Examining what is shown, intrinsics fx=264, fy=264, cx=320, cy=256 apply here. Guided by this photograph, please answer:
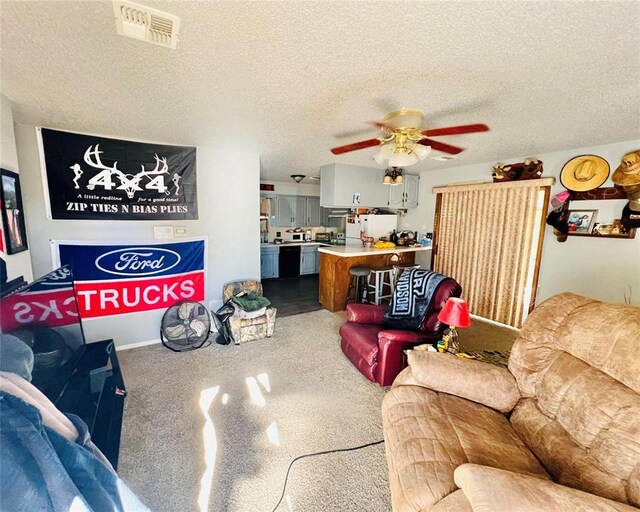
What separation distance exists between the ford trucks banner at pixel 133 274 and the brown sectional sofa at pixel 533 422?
2.72 meters

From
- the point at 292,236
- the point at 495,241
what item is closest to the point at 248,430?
the point at 495,241

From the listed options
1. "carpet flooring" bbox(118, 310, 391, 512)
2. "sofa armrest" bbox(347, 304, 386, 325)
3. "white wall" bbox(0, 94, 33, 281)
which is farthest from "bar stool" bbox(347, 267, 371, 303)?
"white wall" bbox(0, 94, 33, 281)

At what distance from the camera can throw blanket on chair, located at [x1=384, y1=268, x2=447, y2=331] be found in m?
2.39

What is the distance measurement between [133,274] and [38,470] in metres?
2.65

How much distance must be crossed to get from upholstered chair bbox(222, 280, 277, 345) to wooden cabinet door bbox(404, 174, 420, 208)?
3.19 metres

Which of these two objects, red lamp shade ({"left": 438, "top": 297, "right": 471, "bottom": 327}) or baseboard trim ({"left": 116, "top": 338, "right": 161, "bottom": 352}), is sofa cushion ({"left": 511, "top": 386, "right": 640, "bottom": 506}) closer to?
red lamp shade ({"left": 438, "top": 297, "right": 471, "bottom": 327})

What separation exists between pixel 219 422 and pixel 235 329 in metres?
1.25

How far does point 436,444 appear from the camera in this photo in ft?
3.94

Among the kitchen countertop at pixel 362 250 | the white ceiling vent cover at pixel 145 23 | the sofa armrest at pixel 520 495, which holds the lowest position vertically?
the sofa armrest at pixel 520 495

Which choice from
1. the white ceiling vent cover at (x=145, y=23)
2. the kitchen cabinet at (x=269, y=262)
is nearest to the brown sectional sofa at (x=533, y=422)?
the white ceiling vent cover at (x=145, y=23)

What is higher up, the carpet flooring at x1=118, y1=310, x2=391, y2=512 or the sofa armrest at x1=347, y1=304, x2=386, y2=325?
the sofa armrest at x1=347, y1=304, x2=386, y2=325

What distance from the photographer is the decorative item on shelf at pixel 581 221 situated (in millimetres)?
2990

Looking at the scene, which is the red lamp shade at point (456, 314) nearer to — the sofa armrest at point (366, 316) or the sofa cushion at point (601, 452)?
the sofa cushion at point (601, 452)

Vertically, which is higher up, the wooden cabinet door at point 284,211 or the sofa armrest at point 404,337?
the wooden cabinet door at point 284,211
